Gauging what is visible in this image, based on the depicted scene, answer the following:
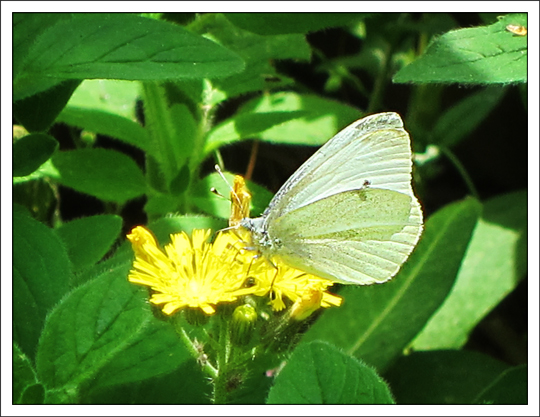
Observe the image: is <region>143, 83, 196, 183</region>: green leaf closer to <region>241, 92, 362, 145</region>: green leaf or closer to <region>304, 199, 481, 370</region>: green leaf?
<region>241, 92, 362, 145</region>: green leaf

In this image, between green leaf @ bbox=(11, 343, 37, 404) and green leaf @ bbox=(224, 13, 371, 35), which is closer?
green leaf @ bbox=(11, 343, 37, 404)

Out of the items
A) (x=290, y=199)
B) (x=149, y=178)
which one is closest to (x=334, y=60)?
(x=149, y=178)

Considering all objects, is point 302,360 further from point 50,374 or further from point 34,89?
point 34,89

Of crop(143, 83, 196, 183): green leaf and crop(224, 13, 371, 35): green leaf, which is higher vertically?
crop(224, 13, 371, 35): green leaf

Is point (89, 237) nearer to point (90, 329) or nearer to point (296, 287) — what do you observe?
point (90, 329)

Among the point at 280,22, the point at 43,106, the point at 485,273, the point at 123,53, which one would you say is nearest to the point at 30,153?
the point at 43,106

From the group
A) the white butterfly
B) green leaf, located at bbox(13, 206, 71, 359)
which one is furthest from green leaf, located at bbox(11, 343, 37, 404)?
the white butterfly
